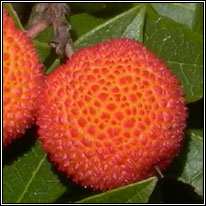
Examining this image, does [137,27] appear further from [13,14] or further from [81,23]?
[13,14]

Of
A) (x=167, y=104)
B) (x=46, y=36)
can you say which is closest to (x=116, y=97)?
(x=167, y=104)

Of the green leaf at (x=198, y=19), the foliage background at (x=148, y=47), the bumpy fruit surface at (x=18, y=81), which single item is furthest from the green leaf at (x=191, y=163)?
the bumpy fruit surface at (x=18, y=81)

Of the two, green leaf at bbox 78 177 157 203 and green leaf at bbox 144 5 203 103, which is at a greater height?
green leaf at bbox 144 5 203 103

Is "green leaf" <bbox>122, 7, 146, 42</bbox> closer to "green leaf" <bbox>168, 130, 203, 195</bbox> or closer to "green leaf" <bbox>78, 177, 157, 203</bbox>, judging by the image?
"green leaf" <bbox>168, 130, 203, 195</bbox>

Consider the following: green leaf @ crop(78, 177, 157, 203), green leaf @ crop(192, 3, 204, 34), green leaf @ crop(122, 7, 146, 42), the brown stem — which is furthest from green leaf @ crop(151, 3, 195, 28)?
green leaf @ crop(78, 177, 157, 203)

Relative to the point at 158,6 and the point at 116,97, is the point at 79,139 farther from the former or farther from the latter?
the point at 158,6

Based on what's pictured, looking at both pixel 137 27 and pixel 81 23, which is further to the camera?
pixel 81 23

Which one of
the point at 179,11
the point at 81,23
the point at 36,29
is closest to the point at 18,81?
the point at 36,29
